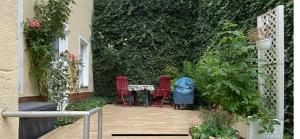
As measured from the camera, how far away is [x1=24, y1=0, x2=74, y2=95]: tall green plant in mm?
6918

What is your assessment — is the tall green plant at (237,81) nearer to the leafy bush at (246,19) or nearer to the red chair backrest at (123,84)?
the leafy bush at (246,19)

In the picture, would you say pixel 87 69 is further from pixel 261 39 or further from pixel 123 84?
pixel 261 39

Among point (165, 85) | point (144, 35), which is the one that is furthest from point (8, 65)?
point (144, 35)

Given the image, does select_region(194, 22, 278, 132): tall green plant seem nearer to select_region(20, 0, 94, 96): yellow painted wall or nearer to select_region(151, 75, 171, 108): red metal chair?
select_region(20, 0, 94, 96): yellow painted wall

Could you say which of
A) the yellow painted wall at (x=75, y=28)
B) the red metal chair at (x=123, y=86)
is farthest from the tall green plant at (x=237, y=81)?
the red metal chair at (x=123, y=86)

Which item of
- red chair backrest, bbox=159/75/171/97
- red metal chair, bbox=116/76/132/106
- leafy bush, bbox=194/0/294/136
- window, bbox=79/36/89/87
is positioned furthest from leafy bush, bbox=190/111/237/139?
window, bbox=79/36/89/87

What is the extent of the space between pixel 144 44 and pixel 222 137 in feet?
30.6

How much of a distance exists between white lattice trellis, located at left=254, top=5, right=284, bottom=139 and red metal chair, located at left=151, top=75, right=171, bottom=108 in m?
6.73

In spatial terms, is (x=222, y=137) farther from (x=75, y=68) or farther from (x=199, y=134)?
(x=75, y=68)

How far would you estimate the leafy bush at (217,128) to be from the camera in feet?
16.4

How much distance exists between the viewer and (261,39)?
546 centimetres

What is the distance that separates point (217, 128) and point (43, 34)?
3752 millimetres

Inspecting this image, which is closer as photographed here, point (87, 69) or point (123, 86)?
point (123, 86)

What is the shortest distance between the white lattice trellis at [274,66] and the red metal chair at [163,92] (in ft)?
22.1
